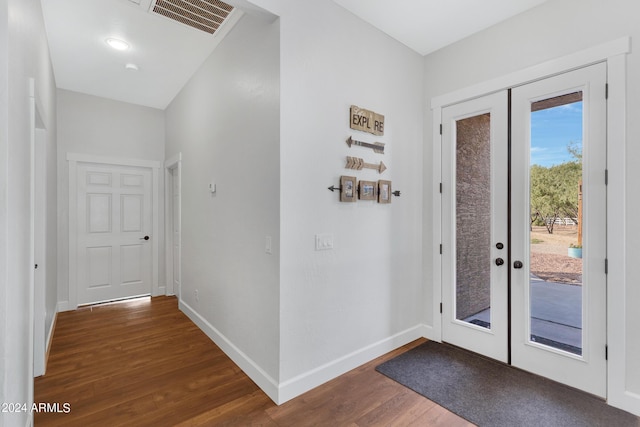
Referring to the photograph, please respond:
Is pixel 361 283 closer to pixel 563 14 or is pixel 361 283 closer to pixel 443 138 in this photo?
pixel 443 138

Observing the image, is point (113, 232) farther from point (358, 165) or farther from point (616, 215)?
point (616, 215)

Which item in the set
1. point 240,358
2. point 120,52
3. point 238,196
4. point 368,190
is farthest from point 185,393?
point 120,52

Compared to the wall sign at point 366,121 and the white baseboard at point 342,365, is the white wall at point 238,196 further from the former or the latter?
the wall sign at point 366,121

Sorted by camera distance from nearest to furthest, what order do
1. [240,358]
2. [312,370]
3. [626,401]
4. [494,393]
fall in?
[626,401], [494,393], [312,370], [240,358]

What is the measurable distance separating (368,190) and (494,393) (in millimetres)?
1764

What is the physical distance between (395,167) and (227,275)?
1.91 metres

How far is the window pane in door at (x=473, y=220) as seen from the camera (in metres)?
2.70

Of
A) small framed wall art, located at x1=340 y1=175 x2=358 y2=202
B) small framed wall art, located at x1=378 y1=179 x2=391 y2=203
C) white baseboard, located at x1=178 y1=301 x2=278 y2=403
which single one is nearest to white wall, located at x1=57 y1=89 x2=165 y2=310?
white baseboard, located at x1=178 y1=301 x2=278 y2=403

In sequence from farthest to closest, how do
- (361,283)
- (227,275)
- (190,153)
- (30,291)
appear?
(190,153)
(227,275)
(361,283)
(30,291)

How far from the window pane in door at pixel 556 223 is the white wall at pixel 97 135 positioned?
4.90 meters

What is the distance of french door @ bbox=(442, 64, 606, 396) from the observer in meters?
2.15

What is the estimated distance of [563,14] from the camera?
2271 mm

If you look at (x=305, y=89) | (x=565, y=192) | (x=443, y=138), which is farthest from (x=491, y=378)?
(x=305, y=89)

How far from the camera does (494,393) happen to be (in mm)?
2166
